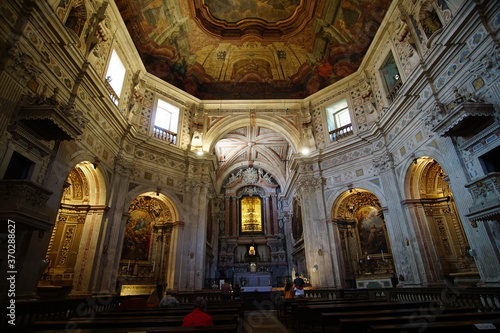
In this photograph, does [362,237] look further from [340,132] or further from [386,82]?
Result: [386,82]

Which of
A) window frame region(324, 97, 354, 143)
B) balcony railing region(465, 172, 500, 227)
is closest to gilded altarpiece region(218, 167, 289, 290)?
window frame region(324, 97, 354, 143)

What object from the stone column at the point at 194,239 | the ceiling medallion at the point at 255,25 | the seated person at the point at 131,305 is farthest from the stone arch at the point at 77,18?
the seated person at the point at 131,305

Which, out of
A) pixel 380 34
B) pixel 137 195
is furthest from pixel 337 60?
pixel 137 195

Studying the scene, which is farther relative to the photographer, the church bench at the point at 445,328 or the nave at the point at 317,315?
the nave at the point at 317,315

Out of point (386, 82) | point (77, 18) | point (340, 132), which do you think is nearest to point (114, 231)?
point (77, 18)

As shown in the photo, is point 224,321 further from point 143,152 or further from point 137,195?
point 143,152

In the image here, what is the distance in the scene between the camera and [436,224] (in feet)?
32.7

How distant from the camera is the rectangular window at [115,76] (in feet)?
36.0

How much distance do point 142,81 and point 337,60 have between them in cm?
981

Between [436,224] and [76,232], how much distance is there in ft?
42.4

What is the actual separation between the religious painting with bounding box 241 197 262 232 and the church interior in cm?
375

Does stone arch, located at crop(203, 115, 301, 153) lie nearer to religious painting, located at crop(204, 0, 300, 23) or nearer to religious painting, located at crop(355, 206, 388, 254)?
religious painting, located at crop(355, 206, 388, 254)

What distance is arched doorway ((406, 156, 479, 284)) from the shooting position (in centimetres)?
928

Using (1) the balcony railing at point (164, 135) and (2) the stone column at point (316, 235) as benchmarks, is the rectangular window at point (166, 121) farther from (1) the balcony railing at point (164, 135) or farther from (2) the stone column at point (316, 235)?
(2) the stone column at point (316, 235)
